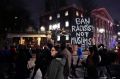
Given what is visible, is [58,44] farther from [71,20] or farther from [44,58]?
[71,20]

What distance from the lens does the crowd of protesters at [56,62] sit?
7992 mm

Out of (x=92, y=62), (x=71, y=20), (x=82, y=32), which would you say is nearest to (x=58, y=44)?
(x=82, y=32)

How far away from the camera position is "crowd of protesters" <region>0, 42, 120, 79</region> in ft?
26.2

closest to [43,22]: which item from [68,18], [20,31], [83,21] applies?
[68,18]

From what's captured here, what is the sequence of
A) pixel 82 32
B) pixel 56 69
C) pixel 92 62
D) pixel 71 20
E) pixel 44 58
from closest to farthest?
pixel 56 69
pixel 92 62
pixel 44 58
pixel 82 32
pixel 71 20

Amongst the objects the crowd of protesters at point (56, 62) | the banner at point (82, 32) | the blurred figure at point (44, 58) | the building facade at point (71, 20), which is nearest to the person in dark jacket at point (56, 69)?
the crowd of protesters at point (56, 62)

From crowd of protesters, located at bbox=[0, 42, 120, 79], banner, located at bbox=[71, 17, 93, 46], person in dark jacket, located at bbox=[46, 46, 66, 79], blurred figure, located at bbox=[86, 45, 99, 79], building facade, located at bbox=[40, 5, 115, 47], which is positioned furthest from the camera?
building facade, located at bbox=[40, 5, 115, 47]

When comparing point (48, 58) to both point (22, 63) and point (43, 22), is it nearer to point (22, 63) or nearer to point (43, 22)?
point (22, 63)

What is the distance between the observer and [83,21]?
18.9 m

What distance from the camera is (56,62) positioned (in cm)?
767

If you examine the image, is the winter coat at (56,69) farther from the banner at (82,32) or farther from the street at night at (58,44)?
the banner at (82,32)

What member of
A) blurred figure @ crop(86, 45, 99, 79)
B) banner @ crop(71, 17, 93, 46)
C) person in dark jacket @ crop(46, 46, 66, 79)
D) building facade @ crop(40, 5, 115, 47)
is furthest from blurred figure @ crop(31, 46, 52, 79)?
building facade @ crop(40, 5, 115, 47)

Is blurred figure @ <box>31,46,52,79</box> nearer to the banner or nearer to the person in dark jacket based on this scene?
the banner

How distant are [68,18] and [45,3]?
1262cm
